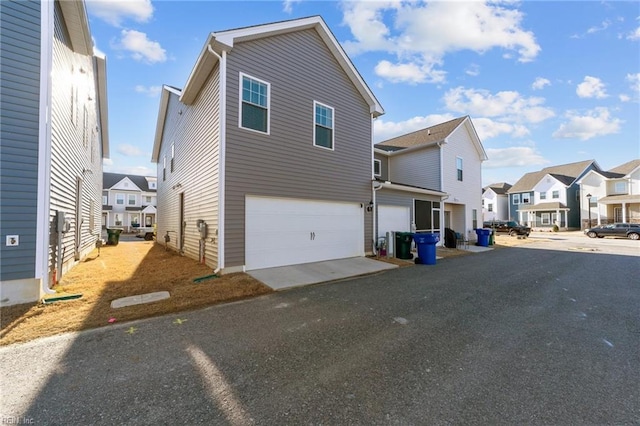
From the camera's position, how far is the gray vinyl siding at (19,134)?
4.67 meters

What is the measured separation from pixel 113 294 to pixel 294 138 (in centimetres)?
Result: 635

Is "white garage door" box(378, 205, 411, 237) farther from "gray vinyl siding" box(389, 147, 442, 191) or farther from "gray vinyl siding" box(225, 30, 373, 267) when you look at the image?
"gray vinyl siding" box(389, 147, 442, 191)

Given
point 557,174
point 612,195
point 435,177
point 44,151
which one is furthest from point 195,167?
point 557,174

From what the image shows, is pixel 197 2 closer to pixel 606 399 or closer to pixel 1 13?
pixel 1 13

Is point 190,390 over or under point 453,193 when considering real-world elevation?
under

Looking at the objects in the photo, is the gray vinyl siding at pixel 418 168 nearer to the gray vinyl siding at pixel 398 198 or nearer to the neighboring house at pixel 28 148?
the gray vinyl siding at pixel 398 198

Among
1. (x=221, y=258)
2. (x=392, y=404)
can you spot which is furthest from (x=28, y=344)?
(x=392, y=404)

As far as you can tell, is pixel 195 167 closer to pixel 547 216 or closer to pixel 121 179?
pixel 121 179

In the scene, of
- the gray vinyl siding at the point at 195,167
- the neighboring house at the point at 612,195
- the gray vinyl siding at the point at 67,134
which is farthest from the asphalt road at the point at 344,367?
the neighboring house at the point at 612,195

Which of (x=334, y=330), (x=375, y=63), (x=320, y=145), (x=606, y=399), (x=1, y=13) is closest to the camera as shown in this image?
(x=606, y=399)

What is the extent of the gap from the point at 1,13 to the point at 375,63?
37.6 ft

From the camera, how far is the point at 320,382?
9.02ft

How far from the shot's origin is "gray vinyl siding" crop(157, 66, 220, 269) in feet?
25.8

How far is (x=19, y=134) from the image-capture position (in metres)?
4.80
